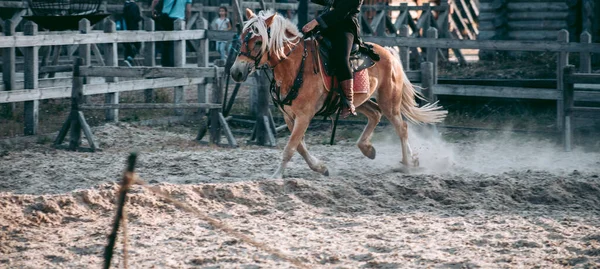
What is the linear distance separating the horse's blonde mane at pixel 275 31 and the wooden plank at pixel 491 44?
16.9 ft

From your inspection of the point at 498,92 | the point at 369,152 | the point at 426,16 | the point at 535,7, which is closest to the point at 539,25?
the point at 535,7

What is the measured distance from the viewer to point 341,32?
10062 mm

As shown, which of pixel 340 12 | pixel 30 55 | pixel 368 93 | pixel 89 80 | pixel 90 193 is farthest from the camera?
pixel 89 80

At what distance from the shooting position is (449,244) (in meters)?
7.30

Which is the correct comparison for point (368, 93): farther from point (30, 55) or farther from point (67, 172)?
point (30, 55)

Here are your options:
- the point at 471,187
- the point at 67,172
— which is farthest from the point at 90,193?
the point at 471,187

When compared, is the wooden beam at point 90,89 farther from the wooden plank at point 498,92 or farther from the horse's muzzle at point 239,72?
the horse's muzzle at point 239,72

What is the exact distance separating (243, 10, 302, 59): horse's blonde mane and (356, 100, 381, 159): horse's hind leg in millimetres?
1670

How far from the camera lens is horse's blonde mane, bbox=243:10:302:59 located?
31.5 feet

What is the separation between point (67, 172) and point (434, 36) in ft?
22.7

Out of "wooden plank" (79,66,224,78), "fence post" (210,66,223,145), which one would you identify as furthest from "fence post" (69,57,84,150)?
"fence post" (210,66,223,145)

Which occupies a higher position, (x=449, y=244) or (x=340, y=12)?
(x=340, y=12)

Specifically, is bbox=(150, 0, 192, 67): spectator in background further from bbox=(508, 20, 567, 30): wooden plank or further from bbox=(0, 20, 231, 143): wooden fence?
bbox=(508, 20, 567, 30): wooden plank

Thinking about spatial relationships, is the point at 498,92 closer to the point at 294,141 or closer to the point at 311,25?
the point at 311,25
